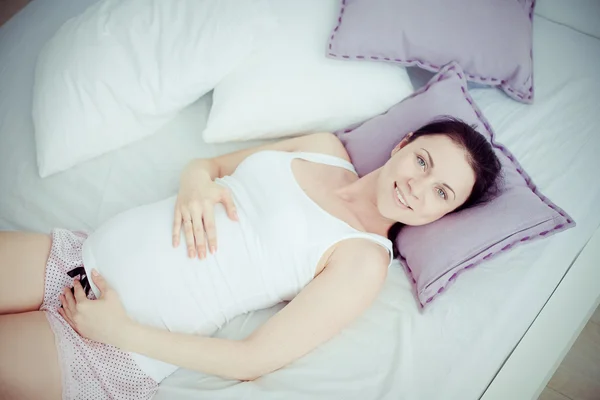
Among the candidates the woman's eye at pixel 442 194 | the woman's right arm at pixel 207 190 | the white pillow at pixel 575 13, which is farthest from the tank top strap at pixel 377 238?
the white pillow at pixel 575 13

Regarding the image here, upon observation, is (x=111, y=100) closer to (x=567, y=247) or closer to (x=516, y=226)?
(x=516, y=226)

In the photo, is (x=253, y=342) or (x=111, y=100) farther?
(x=111, y=100)

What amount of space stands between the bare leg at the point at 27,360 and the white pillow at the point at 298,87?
620 millimetres

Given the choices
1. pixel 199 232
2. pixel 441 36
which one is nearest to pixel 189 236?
pixel 199 232

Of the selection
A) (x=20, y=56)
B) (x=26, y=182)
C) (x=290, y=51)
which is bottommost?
(x=26, y=182)

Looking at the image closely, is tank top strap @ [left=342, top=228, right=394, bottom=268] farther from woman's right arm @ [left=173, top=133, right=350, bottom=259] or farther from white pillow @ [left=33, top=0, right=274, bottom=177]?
white pillow @ [left=33, top=0, right=274, bottom=177]

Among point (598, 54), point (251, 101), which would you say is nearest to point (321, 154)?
point (251, 101)

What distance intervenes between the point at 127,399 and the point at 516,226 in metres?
0.88

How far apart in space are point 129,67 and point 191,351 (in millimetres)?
749

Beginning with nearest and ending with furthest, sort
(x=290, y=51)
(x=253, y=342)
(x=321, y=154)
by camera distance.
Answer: (x=253, y=342) < (x=321, y=154) < (x=290, y=51)

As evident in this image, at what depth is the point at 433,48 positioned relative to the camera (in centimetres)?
143

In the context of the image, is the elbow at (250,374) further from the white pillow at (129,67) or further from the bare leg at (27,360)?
the white pillow at (129,67)

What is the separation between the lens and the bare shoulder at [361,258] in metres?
1.05

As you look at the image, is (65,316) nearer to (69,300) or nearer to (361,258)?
(69,300)
